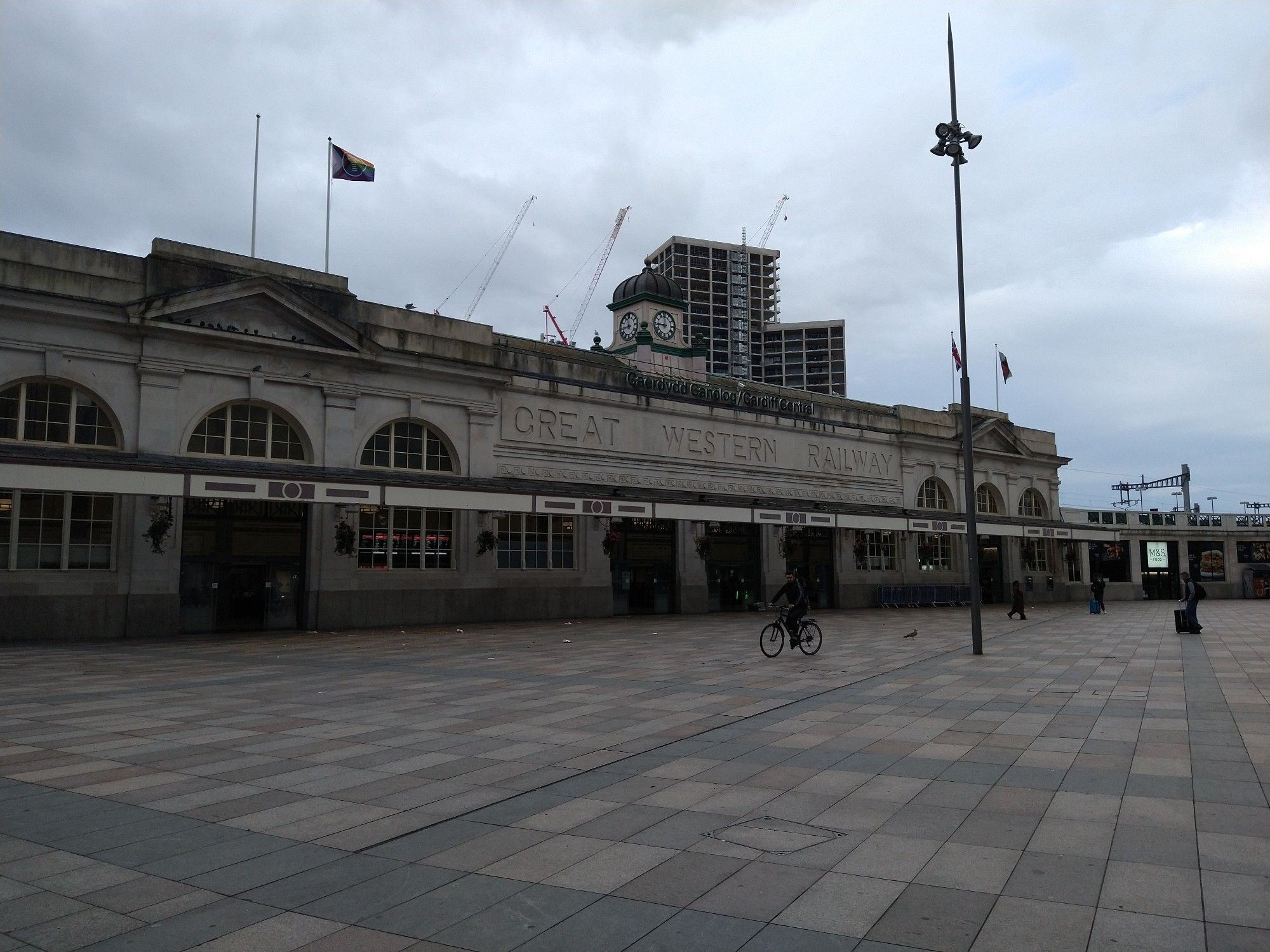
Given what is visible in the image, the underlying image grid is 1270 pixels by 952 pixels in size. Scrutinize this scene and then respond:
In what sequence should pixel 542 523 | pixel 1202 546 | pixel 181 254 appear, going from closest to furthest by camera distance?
pixel 181 254 < pixel 542 523 < pixel 1202 546

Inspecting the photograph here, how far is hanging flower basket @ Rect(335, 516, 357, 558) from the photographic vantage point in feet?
86.9

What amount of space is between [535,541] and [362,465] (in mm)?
6872

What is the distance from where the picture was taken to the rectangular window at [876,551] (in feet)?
141

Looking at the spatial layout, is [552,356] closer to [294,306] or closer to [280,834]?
[294,306]

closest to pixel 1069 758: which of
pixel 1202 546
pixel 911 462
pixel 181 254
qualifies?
pixel 181 254

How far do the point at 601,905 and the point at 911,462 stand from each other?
4496cm

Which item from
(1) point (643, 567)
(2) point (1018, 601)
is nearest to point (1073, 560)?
(2) point (1018, 601)

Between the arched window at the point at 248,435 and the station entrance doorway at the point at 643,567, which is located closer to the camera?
the arched window at the point at 248,435

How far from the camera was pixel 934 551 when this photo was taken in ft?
158

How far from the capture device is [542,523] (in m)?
32.6

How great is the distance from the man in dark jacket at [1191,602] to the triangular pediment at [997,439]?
959 inches

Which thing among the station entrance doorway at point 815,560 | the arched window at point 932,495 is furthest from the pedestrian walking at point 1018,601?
the arched window at point 932,495

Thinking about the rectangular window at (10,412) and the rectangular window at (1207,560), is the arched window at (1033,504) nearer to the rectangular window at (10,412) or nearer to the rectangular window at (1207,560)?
the rectangular window at (1207,560)

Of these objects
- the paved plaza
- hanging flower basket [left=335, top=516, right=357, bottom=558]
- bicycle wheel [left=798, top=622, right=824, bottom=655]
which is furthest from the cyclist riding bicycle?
hanging flower basket [left=335, top=516, right=357, bottom=558]
